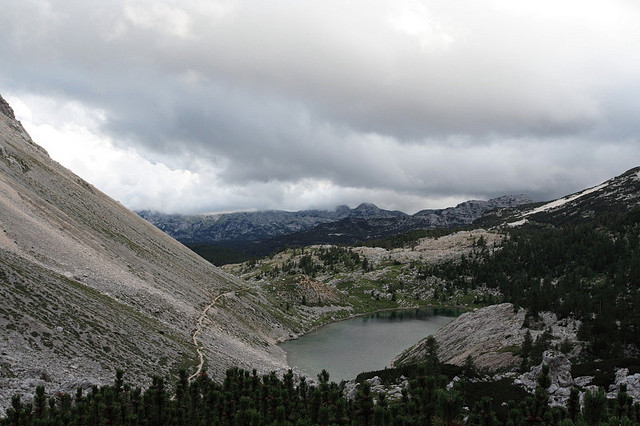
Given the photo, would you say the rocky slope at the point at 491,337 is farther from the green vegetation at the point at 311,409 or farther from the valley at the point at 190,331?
the green vegetation at the point at 311,409

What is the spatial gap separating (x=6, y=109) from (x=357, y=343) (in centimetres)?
16824

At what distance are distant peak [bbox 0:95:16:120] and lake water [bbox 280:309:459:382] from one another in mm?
149007

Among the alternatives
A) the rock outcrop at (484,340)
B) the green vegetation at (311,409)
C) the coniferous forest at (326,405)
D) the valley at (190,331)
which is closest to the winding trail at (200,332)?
the valley at (190,331)

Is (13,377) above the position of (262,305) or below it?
above

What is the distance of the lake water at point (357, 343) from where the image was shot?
84438mm

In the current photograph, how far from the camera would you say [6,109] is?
532 ft

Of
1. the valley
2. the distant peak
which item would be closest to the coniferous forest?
the valley

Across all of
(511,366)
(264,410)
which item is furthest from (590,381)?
(264,410)

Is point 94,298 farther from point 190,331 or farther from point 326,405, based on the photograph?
point 326,405

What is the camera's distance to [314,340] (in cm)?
11400

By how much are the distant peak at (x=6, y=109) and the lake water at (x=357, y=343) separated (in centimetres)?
14901

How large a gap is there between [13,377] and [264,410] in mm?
23189

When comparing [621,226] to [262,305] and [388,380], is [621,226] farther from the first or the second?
[388,380]

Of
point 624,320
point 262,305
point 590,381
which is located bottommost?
point 262,305
